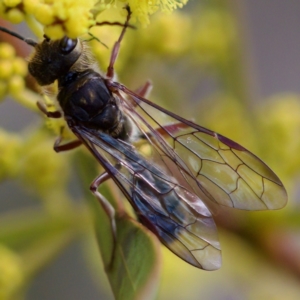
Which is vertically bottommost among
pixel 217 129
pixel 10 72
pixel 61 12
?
pixel 217 129

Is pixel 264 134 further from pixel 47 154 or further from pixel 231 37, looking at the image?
pixel 47 154

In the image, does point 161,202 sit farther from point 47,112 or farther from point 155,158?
point 47,112

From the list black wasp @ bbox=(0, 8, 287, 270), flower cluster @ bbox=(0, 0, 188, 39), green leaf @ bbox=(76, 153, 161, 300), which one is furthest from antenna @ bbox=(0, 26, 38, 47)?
green leaf @ bbox=(76, 153, 161, 300)

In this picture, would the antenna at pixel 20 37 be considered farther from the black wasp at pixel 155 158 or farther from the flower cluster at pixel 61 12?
the flower cluster at pixel 61 12

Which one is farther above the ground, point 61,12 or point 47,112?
point 61,12

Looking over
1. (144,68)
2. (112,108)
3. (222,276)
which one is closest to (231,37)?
(144,68)

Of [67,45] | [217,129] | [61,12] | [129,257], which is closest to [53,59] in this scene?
[67,45]

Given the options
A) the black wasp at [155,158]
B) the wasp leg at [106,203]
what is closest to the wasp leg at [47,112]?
the black wasp at [155,158]
